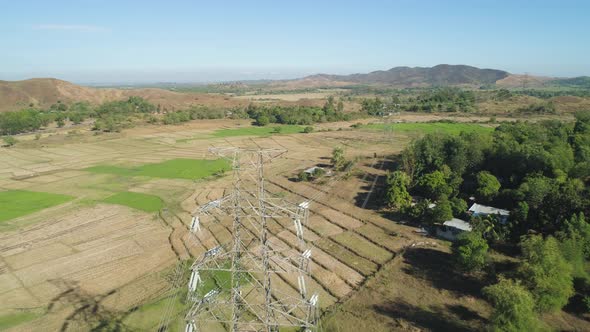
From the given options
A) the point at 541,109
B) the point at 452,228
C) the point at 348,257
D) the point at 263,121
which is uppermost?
the point at 541,109

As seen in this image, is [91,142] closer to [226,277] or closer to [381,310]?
[226,277]

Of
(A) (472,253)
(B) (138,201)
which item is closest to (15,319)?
(B) (138,201)

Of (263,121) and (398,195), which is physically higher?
(263,121)

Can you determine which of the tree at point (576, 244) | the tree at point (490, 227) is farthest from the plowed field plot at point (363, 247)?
the tree at point (576, 244)

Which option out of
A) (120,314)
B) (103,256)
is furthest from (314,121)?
(120,314)

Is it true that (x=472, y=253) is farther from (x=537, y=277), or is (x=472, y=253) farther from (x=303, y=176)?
(x=303, y=176)

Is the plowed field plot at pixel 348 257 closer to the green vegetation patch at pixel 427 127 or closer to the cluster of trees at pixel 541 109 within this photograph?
the green vegetation patch at pixel 427 127
